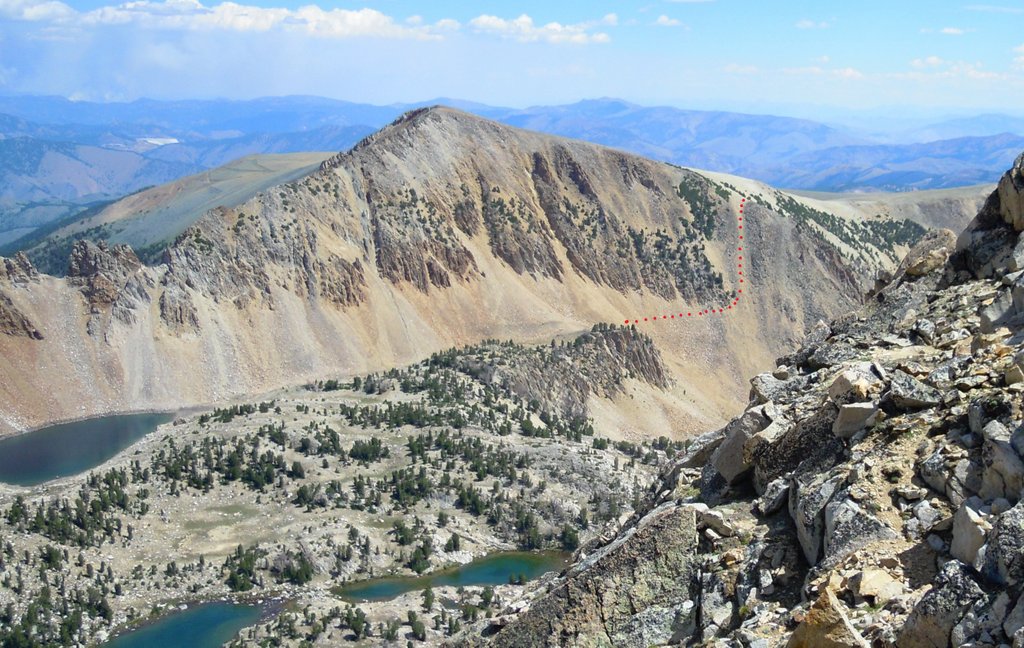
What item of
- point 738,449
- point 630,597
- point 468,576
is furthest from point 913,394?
point 468,576

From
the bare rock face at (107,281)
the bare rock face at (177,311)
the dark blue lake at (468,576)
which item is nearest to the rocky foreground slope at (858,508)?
the dark blue lake at (468,576)

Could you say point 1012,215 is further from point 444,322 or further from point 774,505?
point 444,322

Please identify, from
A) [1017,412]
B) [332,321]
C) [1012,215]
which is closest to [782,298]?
[332,321]

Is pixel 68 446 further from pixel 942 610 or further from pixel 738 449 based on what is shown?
pixel 942 610

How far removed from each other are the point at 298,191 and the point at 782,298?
6597 centimetres

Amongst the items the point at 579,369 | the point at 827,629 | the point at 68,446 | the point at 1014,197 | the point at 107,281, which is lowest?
the point at 68,446

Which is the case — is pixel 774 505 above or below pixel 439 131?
below

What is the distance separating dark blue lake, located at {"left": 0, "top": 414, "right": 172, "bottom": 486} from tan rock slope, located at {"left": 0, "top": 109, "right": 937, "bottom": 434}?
2481 millimetres

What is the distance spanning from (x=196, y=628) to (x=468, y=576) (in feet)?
61.7

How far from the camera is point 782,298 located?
128625 millimetres

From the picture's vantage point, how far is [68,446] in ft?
286

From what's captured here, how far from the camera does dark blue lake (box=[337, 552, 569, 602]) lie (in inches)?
2522

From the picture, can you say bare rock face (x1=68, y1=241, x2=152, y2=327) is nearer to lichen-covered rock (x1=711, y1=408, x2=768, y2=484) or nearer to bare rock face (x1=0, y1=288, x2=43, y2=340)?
bare rock face (x1=0, y1=288, x2=43, y2=340)

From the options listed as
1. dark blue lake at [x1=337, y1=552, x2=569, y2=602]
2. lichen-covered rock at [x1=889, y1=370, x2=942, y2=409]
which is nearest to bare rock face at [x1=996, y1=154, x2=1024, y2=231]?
lichen-covered rock at [x1=889, y1=370, x2=942, y2=409]
